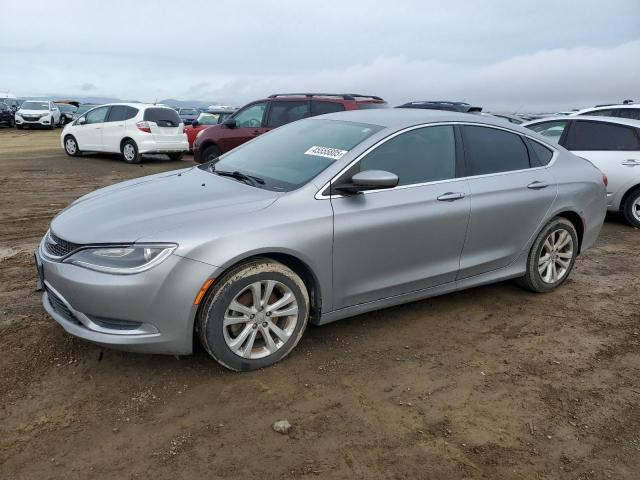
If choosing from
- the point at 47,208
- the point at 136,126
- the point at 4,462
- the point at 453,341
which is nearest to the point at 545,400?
the point at 453,341

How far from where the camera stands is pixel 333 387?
327 centimetres

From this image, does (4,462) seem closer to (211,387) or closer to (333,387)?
(211,387)

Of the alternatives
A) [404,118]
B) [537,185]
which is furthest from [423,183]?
[537,185]

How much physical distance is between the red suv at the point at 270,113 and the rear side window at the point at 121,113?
316 centimetres

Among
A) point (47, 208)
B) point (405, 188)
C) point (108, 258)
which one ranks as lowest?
point (47, 208)

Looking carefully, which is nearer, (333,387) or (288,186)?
(333,387)

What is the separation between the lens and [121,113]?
14328mm

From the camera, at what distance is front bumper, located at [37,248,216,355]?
9.78 ft

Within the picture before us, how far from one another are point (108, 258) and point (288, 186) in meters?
1.22

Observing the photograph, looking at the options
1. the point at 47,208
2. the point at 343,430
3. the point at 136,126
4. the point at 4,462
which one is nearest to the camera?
the point at 4,462

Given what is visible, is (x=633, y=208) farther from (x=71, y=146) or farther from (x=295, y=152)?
(x=71, y=146)

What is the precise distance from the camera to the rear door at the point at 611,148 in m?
7.86

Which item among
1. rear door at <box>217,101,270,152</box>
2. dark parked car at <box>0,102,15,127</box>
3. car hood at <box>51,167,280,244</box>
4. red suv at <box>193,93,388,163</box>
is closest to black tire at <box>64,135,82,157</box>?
red suv at <box>193,93,388,163</box>

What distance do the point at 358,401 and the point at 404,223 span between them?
1.28 meters
